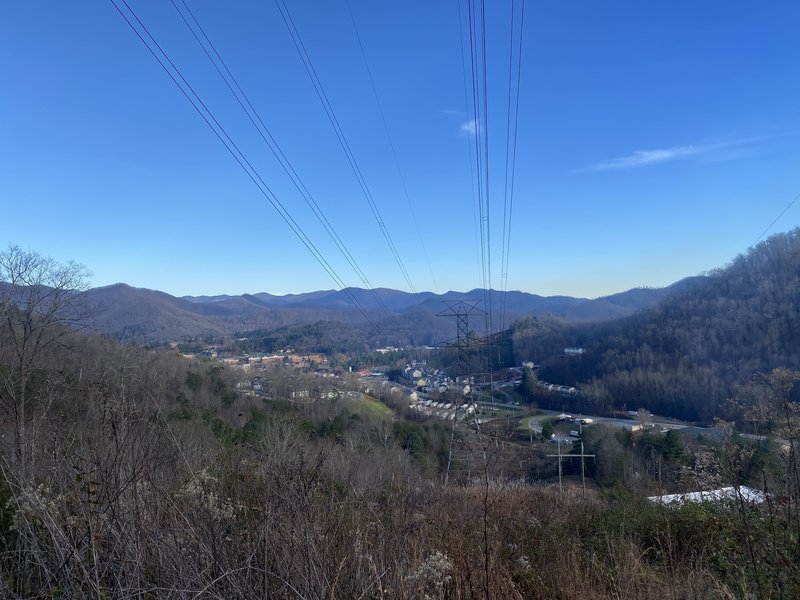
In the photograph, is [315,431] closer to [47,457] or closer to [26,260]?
[26,260]

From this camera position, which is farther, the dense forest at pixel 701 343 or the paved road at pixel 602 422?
the paved road at pixel 602 422

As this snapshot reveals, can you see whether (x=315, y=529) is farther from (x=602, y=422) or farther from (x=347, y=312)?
(x=347, y=312)

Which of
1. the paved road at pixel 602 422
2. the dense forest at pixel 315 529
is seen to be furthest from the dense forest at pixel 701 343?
the dense forest at pixel 315 529

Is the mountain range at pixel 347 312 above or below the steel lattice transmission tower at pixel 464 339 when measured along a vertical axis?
above

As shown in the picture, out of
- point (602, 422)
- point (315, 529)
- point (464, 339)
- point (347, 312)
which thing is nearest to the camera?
point (315, 529)

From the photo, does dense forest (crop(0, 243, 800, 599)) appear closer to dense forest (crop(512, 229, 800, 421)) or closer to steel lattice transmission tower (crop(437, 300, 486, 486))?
steel lattice transmission tower (crop(437, 300, 486, 486))

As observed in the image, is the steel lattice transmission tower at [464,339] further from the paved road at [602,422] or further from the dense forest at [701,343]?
the dense forest at [701,343]

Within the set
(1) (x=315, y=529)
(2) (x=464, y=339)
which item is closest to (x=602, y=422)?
(2) (x=464, y=339)

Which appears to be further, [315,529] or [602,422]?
[602,422]

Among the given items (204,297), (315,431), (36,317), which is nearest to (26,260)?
(36,317)

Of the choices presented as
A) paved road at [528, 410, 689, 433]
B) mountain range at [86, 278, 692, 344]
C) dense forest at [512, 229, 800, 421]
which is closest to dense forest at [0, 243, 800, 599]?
mountain range at [86, 278, 692, 344]
